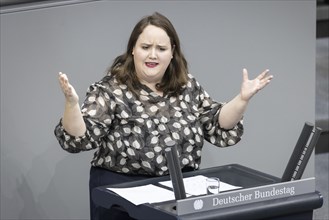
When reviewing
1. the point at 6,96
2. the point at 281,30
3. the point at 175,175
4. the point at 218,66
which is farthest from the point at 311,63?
the point at 175,175

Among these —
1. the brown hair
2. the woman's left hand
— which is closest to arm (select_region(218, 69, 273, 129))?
the woman's left hand

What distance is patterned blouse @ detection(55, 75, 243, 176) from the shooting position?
4.06m

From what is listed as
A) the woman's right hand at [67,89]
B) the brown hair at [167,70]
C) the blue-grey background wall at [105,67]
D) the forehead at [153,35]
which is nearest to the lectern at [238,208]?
the woman's right hand at [67,89]

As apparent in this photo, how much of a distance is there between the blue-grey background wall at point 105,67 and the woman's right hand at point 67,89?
100cm

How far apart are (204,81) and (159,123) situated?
128 cm

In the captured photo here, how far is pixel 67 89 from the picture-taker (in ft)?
12.5

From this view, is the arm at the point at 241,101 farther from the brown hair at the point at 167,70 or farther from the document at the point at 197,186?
the document at the point at 197,186

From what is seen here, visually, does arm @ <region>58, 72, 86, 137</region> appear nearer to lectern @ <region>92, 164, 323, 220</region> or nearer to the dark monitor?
lectern @ <region>92, 164, 323, 220</region>

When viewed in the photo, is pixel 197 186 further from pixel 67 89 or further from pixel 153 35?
pixel 153 35

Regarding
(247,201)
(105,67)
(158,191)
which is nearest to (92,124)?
(158,191)

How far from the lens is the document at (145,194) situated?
3609 millimetres

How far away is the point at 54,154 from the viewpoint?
4988mm

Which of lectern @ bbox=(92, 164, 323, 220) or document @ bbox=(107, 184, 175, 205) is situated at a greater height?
document @ bbox=(107, 184, 175, 205)

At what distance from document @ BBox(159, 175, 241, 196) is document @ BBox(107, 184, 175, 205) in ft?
Answer: 0.24
